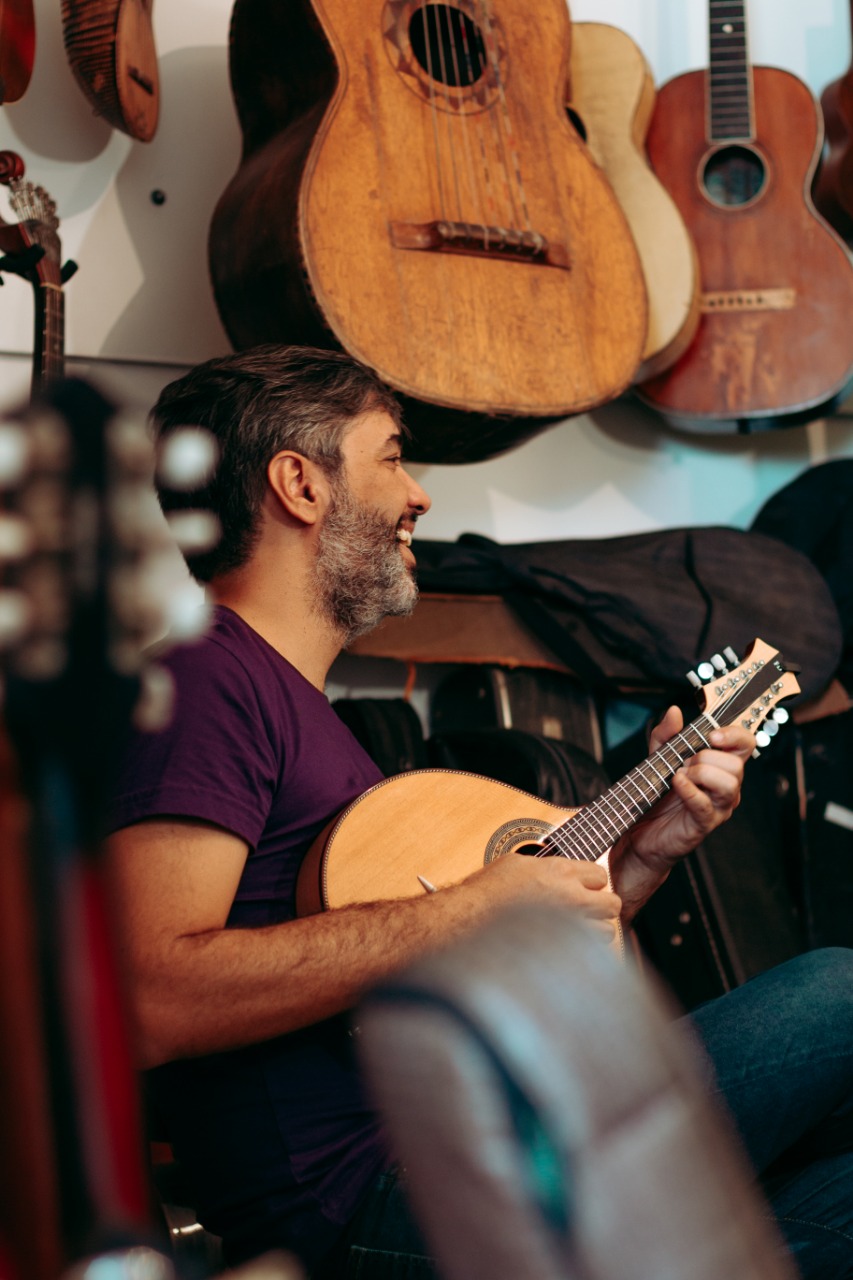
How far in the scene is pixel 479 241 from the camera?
1.89 meters

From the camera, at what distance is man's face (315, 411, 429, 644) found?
4.90ft

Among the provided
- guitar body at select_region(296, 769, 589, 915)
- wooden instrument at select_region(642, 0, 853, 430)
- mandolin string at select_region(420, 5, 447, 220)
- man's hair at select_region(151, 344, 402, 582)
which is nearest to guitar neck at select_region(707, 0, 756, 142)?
wooden instrument at select_region(642, 0, 853, 430)

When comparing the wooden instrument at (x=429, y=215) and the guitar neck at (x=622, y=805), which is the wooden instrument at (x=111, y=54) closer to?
the wooden instrument at (x=429, y=215)

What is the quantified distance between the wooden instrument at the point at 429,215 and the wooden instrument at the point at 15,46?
1.08 ft

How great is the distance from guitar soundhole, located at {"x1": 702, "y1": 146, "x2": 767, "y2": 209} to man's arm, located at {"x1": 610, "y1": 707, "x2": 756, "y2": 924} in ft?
4.26

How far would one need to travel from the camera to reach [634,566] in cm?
217

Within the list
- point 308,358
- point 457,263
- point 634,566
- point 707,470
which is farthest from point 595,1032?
point 707,470

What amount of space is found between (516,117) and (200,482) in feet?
3.02

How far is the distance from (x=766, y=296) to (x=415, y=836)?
1.49 m

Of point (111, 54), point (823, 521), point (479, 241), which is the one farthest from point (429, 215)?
point (823, 521)

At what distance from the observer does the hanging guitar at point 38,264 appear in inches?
64.8

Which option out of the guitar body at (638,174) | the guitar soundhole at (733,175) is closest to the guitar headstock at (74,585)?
the guitar body at (638,174)

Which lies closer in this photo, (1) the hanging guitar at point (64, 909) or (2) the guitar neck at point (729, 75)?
(1) the hanging guitar at point (64, 909)

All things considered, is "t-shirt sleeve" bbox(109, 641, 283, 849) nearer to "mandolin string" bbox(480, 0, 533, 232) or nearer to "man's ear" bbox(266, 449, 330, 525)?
"man's ear" bbox(266, 449, 330, 525)
